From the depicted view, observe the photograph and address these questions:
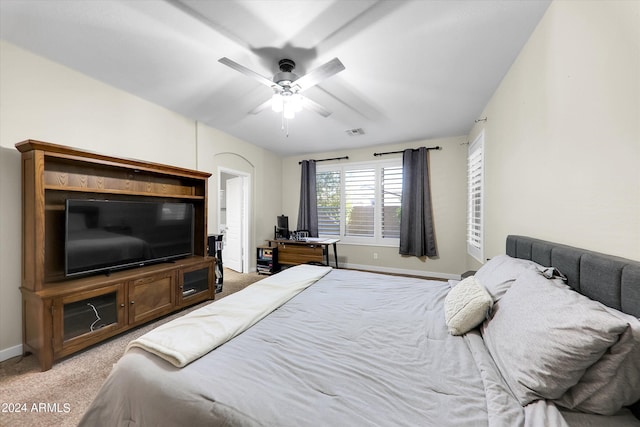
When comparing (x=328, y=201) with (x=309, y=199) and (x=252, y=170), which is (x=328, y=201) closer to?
(x=309, y=199)

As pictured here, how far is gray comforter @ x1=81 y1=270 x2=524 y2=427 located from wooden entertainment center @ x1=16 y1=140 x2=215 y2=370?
1.31m

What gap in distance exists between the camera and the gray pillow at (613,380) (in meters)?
0.70

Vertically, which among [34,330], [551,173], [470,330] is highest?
[551,173]

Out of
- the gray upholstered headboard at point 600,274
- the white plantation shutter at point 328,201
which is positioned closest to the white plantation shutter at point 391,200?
the white plantation shutter at point 328,201

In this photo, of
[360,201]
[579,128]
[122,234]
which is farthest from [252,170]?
[579,128]

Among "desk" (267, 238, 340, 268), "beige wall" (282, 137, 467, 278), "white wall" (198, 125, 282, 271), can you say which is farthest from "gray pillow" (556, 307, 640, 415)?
"white wall" (198, 125, 282, 271)

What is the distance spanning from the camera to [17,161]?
6.55 feet

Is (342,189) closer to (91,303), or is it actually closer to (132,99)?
(132,99)

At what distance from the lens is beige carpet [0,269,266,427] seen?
143 cm

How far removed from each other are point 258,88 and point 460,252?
408 centimetres

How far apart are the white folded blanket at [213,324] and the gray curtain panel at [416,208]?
298cm

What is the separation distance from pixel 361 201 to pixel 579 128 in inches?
147

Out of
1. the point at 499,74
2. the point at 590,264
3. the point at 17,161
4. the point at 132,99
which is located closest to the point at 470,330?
the point at 590,264

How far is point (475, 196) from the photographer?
3428mm
